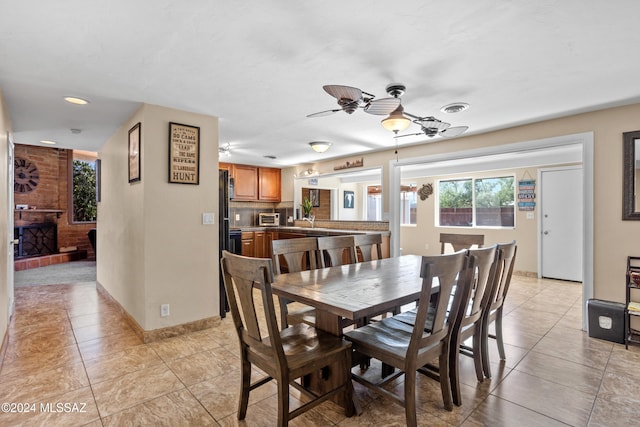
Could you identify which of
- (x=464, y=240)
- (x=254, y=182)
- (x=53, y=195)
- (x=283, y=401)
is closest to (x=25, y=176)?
(x=53, y=195)

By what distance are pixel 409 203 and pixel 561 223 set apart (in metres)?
3.19

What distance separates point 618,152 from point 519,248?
328 centimetres

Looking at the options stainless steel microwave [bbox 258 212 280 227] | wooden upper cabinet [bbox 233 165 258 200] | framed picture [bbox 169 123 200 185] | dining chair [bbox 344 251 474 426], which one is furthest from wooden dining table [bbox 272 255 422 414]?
stainless steel microwave [bbox 258 212 280 227]

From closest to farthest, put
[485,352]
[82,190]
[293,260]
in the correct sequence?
[485,352], [293,260], [82,190]

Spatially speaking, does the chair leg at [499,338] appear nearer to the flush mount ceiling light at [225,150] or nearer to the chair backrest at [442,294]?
the chair backrest at [442,294]

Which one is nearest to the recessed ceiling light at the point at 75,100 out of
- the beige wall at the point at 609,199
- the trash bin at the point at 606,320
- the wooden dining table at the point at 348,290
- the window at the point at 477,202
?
the wooden dining table at the point at 348,290

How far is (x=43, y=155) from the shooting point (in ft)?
22.6

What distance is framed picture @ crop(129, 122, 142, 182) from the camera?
119 inches

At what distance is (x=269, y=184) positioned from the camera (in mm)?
6996

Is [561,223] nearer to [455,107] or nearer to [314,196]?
[455,107]

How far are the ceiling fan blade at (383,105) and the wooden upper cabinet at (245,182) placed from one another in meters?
4.69

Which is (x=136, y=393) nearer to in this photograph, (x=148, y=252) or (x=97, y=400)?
(x=97, y=400)

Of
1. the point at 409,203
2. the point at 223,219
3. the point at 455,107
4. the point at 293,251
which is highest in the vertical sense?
the point at 455,107

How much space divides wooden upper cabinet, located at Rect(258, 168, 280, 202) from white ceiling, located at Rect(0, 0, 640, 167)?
3.51 m
